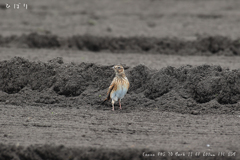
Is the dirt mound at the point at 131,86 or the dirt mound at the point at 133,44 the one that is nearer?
the dirt mound at the point at 131,86

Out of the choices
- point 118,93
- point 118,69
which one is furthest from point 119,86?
point 118,69

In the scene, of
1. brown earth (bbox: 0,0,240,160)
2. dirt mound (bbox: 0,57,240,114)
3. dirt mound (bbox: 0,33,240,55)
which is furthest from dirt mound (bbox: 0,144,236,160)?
dirt mound (bbox: 0,33,240,55)

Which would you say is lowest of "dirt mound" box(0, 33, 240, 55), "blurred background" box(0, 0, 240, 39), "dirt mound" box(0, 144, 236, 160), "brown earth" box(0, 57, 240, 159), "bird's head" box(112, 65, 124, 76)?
"dirt mound" box(0, 144, 236, 160)

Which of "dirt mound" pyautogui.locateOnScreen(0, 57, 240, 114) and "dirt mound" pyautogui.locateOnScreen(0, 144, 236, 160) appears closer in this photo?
"dirt mound" pyautogui.locateOnScreen(0, 144, 236, 160)

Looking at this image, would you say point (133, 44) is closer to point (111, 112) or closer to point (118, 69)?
point (118, 69)

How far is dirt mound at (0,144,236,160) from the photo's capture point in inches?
254

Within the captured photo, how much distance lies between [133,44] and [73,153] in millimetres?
10762

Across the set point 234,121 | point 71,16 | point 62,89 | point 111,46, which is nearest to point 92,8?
point 71,16

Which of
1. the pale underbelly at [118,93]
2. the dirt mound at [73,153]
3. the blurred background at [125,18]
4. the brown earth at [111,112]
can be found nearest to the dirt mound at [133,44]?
the blurred background at [125,18]

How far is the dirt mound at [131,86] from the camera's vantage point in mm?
9328

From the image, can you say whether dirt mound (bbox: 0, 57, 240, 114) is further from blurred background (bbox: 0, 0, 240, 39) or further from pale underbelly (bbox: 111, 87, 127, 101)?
blurred background (bbox: 0, 0, 240, 39)

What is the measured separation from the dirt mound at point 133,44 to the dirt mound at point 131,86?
236 inches

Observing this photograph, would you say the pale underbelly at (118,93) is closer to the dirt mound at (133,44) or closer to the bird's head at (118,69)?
the bird's head at (118,69)

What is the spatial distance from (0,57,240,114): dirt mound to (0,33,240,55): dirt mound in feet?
→ 19.6
